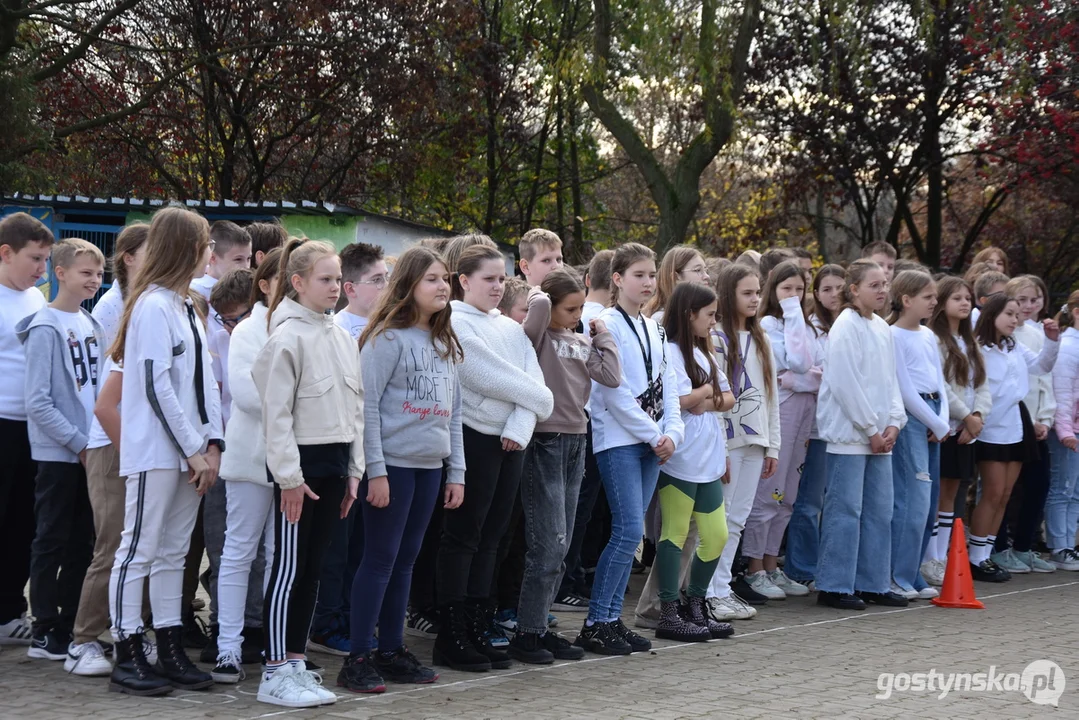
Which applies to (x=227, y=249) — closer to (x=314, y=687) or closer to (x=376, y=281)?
(x=376, y=281)

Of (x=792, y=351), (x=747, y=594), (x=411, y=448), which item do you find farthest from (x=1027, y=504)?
(x=411, y=448)

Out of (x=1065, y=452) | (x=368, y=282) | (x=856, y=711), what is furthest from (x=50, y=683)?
(x=1065, y=452)

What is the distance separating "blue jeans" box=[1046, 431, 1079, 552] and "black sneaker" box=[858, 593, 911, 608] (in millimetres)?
2523

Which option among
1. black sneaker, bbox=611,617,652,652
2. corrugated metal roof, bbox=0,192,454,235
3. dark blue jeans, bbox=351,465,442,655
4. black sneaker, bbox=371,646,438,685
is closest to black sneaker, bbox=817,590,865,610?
black sneaker, bbox=611,617,652,652

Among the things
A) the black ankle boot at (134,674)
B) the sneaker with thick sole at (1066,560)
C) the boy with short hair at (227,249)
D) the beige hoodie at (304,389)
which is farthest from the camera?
the sneaker with thick sole at (1066,560)

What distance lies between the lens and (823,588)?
8.39m

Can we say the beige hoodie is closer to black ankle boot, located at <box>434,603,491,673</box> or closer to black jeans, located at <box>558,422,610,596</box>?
black ankle boot, located at <box>434,603,491,673</box>

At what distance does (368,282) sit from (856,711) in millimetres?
3083

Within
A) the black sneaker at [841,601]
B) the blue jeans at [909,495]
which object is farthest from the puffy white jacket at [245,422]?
the blue jeans at [909,495]

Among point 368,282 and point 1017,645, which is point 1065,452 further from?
point 368,282

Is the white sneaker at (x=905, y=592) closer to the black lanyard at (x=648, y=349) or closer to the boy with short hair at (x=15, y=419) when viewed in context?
the black lanyard at (x=648, y=349)

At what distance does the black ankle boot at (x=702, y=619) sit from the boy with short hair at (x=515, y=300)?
1892mm

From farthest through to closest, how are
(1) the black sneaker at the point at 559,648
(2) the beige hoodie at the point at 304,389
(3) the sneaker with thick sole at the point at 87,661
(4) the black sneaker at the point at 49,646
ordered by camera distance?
(1) the black sneaker at the point at 559,648
(4) the black sneaker at the point at 49,646
(3) the sneaker with thick sole at the point at 87,661
(2) the beige hoodie at the point at 304,389

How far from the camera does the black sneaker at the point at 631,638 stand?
6.79 meters
